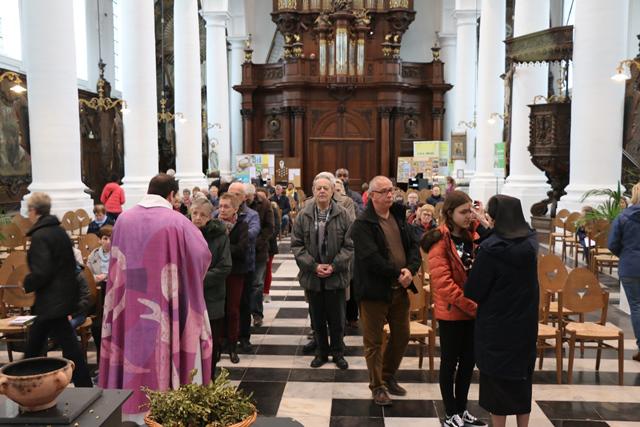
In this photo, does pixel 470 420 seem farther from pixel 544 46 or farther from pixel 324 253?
pixel 544 46

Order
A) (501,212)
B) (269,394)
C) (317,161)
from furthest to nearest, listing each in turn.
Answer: (317,161) → (269,394) → (501,212)

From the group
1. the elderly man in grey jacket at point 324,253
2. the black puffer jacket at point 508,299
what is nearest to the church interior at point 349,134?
the elderly man in grey jacket at point 324,253

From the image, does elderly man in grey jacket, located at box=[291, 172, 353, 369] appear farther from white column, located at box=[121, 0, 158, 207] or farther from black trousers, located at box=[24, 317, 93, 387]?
white column, located at box=[121, 0, 158, 207]

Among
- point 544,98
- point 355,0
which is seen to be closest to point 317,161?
point 355,0

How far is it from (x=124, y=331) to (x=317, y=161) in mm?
21582

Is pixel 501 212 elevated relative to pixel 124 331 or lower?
elevated

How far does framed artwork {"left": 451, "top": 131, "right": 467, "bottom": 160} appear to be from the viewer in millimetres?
21734

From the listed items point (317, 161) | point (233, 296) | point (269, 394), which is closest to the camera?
point (269, 394)

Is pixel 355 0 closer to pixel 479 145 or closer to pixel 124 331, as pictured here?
pixel 479 145

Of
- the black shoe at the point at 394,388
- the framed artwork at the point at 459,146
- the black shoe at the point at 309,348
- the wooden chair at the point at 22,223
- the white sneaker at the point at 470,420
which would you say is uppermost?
the framed artwork at the point at 459,146

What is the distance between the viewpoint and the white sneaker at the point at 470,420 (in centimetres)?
417

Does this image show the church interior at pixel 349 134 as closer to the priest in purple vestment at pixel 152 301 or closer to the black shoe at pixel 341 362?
the black shoe at pixel 341 362

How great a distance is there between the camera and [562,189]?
46.9ft

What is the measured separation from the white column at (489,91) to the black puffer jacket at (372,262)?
1318 cm
